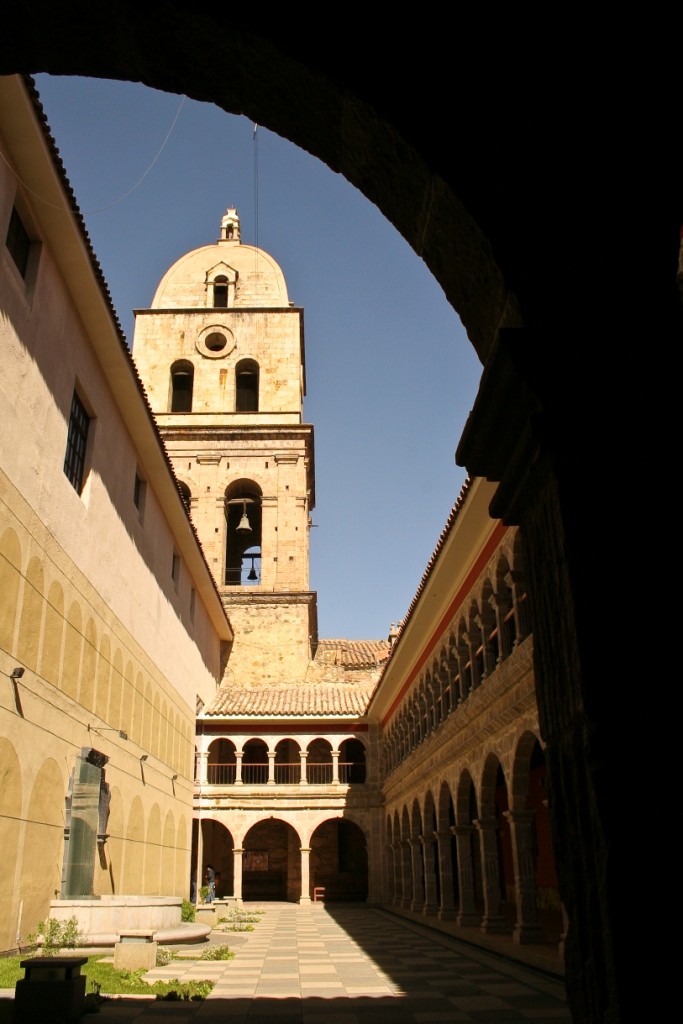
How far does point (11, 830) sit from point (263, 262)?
1275 inches

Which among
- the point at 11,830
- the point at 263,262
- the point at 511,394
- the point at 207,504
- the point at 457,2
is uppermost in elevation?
the point at 263,262

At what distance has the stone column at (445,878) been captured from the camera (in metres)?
18.2

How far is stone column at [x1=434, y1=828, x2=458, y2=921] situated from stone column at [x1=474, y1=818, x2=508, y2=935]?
3558 millimetres

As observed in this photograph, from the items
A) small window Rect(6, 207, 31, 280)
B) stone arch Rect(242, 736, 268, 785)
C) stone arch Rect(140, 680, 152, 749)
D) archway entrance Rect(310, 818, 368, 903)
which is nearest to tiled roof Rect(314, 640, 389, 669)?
stone arch Rect(242, 736, 268, 785)

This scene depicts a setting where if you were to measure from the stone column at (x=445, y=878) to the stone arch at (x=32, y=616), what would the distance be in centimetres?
1074

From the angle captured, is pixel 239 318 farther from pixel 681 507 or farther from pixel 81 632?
pixel 681 507

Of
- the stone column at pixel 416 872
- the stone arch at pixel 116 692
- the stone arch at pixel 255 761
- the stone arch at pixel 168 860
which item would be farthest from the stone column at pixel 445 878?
the stone arch at pixel 255 761

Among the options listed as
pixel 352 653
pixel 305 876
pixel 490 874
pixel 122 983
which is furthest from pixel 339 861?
pixel 122 983

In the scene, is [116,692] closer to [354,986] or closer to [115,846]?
[115,846]

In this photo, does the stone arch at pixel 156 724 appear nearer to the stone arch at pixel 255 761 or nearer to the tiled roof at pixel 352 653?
the stone arch at pixel 255 761

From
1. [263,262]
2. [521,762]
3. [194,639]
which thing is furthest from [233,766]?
[263,262]

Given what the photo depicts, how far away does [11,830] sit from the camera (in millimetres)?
10281

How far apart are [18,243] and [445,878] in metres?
15.3

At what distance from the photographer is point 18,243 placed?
37.2 feet
